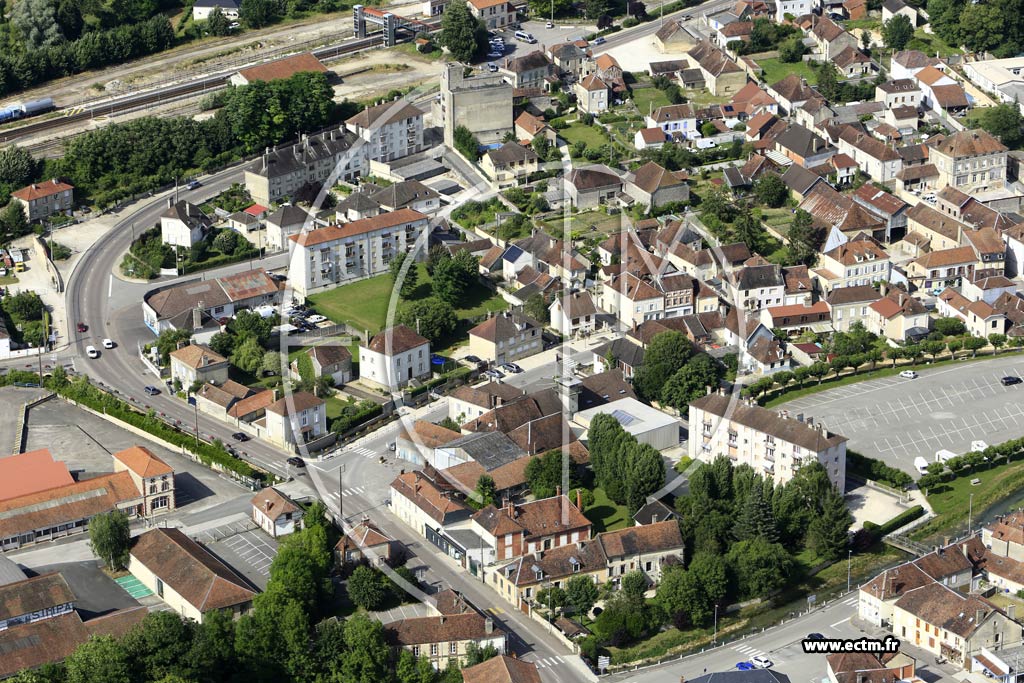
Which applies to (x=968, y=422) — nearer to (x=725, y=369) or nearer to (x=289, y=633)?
(x=725, y=369)

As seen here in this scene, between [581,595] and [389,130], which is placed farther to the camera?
[389,130]

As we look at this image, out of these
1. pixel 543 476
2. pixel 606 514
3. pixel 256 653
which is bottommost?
pixel 606 514

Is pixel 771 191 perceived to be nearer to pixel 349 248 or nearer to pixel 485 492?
pixel 349 248

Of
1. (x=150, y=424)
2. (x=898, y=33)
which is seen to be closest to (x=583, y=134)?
(x=898, y=33)

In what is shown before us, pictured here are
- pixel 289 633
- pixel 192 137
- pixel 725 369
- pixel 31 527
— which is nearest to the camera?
pixel 289 633

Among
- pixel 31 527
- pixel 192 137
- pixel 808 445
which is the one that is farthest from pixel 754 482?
pixel 192 137

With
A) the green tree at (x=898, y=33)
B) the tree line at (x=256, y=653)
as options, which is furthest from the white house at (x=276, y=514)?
the green tree at (x=898, y=33)

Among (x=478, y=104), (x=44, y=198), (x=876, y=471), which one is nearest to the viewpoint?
(x=876, y=471)
